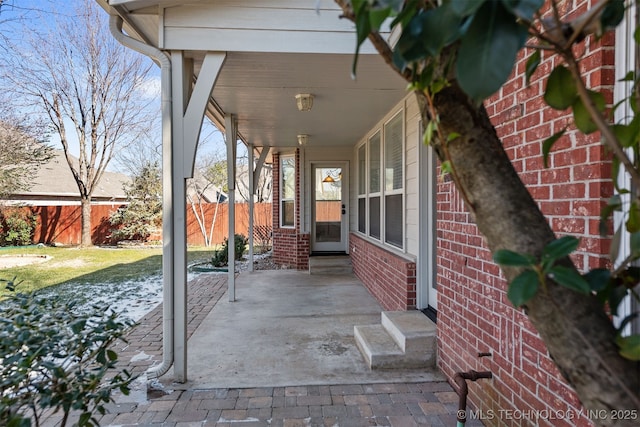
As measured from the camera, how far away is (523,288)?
22.3 inches

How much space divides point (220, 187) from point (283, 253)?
47.5 ft

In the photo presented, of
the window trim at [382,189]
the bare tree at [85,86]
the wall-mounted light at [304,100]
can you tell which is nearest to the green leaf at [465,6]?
the wall-mounted light at [304,100]

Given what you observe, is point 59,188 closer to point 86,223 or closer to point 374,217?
point 86,223

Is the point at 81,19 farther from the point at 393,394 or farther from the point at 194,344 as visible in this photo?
the point at 393,394

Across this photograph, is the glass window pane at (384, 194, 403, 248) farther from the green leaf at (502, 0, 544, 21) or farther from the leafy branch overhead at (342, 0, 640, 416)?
the green leaf at (502, 0, 544, 21)

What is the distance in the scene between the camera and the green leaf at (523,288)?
1.83ft

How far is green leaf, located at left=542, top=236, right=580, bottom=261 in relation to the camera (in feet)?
1.90

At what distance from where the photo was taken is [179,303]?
2904mm

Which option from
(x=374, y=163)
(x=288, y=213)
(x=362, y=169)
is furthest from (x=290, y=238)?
(x=374, y=163)

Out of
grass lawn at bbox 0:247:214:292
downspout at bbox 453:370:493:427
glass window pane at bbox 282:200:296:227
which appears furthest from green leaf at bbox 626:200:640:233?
glass window pane at bbox 282:200:296:227

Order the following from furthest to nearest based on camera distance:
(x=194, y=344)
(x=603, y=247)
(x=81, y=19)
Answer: (x=81, y=19)
(x=194, y=344)
(x=603, y=247)

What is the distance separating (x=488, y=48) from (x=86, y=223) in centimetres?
1531

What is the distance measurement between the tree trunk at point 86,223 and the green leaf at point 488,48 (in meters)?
15.3

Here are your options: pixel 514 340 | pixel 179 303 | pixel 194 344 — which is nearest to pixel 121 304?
pixel 194 344
